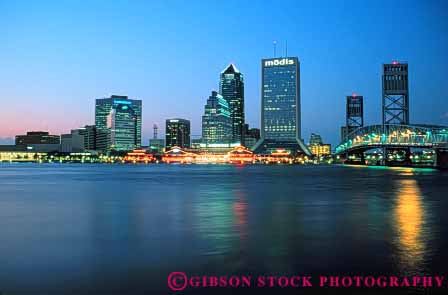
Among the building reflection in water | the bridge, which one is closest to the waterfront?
the building reflection in water

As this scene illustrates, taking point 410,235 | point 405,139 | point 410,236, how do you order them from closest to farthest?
point 410,236 → point 410,235 → point 405,139

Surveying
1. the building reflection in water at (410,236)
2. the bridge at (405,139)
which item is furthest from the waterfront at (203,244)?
the bridge at (405,139)

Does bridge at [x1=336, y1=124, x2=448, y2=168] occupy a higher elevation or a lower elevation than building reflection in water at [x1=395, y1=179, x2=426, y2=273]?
A: higher

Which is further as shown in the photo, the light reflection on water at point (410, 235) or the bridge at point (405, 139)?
the bridge at point (405, 139)

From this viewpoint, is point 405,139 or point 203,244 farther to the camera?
point 405,139

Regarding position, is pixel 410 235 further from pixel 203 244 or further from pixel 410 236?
pixel 203 244

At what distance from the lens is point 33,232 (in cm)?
1650

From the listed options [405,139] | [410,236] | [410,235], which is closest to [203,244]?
[410,236]

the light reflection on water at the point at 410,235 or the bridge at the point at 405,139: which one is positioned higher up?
the bridge at the point at 405,139

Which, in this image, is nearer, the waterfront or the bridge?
the waterfront

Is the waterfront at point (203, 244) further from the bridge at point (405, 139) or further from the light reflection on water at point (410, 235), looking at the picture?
the bridge at point (405, 139)

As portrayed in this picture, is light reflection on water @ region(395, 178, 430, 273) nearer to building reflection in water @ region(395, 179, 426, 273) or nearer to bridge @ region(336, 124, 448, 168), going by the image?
building reflection in water @ region(395, 179, 426, 273)

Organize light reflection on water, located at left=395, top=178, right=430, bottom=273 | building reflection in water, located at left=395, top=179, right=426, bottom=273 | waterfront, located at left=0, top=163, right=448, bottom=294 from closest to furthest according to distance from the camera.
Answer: waterfront, located at left=0, top=163, right=448, bottom=294
building reflection in water, located at left=395, top=179, right=426, bottom=273
light reflection on water, located at left=395, top=178, right=430, bottom=273

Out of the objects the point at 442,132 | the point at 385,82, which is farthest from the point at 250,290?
the point at 385,82
